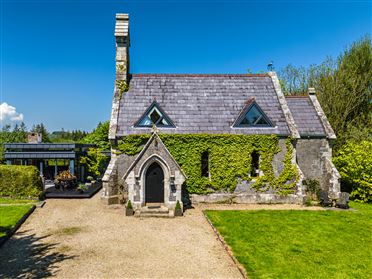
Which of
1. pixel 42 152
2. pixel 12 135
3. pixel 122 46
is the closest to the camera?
pixel 122 46

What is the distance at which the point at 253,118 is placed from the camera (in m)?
20.1

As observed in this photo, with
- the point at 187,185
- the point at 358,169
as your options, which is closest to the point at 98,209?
the point at 187,185

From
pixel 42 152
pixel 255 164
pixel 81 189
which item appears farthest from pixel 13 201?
pixel 255 164

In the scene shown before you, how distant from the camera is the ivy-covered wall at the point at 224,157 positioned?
19047mm

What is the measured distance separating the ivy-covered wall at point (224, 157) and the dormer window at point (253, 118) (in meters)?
1.06

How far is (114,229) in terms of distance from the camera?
13.6 m

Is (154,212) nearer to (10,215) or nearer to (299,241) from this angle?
(10,215)

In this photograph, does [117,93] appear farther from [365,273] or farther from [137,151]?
[365,273]

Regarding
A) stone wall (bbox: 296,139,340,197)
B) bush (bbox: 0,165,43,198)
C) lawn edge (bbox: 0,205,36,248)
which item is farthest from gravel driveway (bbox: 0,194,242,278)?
stone wall (bbox: 296,139,340,197)

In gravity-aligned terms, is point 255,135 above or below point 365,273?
above

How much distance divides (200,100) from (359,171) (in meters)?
13.8

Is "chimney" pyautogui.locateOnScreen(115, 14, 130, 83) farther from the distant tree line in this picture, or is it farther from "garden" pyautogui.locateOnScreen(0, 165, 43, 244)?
the distant tree line

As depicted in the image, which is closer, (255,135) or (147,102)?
(255,135)

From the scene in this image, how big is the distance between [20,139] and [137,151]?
3887 cm
